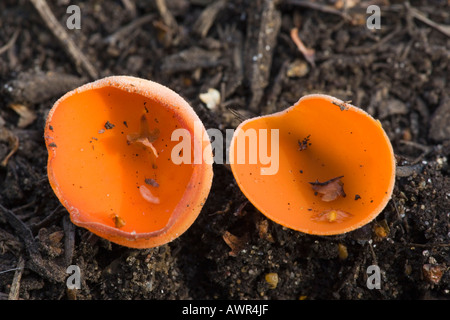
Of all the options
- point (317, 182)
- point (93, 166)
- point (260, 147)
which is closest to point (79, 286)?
point (93, 166)

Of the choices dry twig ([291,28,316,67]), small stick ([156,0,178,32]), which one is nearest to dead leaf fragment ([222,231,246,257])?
dry twig ([291,28,316,67])

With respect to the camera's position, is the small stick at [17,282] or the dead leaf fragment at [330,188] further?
the dead leaf fragment at [330,188]

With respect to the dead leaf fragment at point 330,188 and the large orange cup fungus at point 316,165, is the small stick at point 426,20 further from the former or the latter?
the dead leaf fragment at point 330,188

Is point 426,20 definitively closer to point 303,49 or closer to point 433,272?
point 303,49

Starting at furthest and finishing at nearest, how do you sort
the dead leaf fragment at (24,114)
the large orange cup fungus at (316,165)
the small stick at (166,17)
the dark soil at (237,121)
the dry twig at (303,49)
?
1. the small stick at (166,17)
2. the dry twig at (303,49)
3. the dead leaf fragment at (24,114)
4. the dark soil at (237,121)
5. the large orange cup fungus at (316,165)

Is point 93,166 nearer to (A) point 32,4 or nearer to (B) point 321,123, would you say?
(B) point 321,123

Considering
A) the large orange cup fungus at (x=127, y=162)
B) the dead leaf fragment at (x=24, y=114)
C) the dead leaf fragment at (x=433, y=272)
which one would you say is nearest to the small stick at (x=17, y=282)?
the large orange cup fungus at (x=127, y=162)
